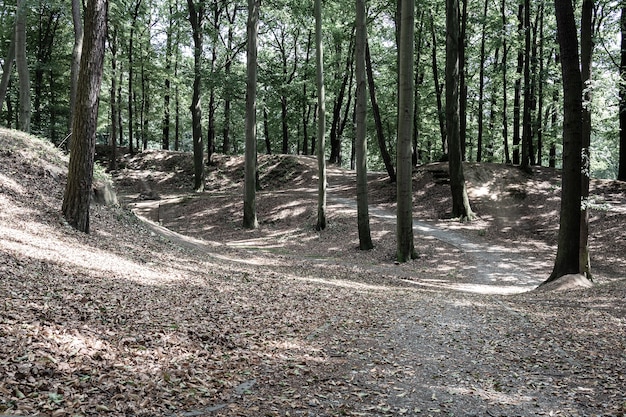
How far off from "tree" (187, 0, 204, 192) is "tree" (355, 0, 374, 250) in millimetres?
8429

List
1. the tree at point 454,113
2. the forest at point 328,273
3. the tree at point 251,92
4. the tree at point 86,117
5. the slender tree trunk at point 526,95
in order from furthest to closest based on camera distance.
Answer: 1. the slender tree trunk at point 526,95
2. the tree at point 454,113
3. the tree at point 251,92
4. the tree at point 86,117
5. the forest at point 328,273

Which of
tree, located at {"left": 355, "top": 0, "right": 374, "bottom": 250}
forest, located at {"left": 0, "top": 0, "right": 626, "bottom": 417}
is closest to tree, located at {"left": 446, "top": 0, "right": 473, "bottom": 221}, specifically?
forest, located at {"left": 0, "top": 0, "right": 626, "bottom": 417}

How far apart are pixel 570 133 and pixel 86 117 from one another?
1041 centimetres

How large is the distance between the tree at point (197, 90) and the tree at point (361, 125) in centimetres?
843

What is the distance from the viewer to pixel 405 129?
1386 cm

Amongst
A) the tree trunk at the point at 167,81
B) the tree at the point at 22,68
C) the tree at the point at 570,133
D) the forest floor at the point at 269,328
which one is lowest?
the forest floor at the point at 269,328

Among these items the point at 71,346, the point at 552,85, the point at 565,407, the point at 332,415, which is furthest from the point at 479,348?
the point at 552,85

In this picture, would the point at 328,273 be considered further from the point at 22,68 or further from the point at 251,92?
the point at 22,68

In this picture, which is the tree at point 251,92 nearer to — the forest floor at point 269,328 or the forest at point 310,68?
the forest at point 310,68

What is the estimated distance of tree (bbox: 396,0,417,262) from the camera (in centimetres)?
1334

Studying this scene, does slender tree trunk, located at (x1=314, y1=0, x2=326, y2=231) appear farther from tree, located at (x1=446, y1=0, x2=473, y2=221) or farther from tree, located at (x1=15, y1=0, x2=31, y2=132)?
tree, located at (x1=15, y1=0, x2=31, y2=132)

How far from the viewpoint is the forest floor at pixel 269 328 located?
13.1 ft

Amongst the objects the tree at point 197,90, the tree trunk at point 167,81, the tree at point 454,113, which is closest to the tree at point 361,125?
the tree at point 454,113

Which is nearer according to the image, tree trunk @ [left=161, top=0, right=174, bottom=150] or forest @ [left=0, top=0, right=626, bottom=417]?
forest @ [left=0, top=0, right=626, bottom=417]
